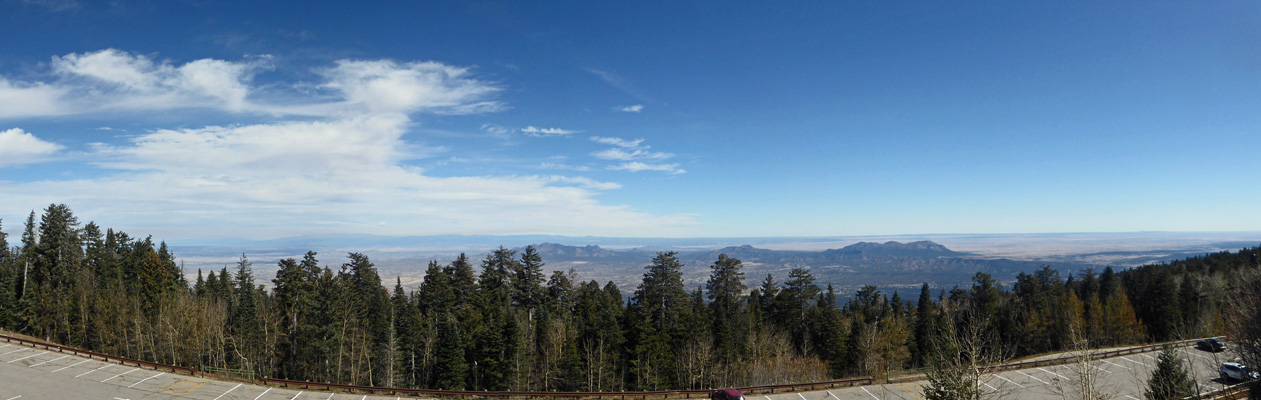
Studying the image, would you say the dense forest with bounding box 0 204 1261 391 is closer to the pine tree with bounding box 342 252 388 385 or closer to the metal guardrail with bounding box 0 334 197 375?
the pine tree with bounding box 342 252 388 385

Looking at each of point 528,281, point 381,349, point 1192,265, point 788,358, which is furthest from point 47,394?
point 1192,265

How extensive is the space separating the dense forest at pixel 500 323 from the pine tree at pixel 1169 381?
17.8m

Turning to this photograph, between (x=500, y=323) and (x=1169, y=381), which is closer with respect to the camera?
(x=1169, y=381)

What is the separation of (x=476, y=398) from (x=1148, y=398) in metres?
37.9

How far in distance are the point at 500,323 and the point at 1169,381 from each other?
157ft

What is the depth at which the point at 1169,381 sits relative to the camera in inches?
1083

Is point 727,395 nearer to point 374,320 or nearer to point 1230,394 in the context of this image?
point 1230,394

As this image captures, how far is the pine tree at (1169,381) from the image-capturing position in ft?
87.2

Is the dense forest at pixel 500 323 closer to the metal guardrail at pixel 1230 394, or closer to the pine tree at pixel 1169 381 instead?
the metal guardrail at pixel 1230 394

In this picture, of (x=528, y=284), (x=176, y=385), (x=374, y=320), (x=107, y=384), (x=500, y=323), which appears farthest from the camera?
(x=528, y=284)

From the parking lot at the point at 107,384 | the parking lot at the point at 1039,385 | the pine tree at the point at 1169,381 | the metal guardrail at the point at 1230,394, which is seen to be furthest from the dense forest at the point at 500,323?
the pine tree at the point at 1169,381

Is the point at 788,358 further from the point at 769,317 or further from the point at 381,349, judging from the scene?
the point at 381,349

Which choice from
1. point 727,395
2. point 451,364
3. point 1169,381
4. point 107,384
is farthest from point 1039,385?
point 107,384

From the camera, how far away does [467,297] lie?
59031 mm
